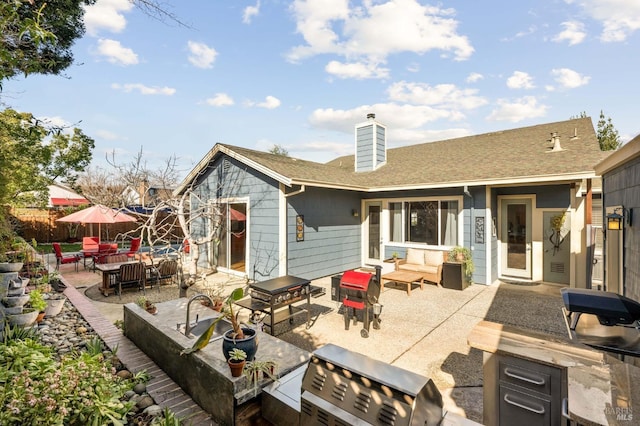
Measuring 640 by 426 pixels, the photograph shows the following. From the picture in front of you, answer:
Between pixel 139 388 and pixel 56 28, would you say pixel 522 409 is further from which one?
pixel 56 28

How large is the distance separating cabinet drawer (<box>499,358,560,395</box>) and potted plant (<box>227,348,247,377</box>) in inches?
84.8

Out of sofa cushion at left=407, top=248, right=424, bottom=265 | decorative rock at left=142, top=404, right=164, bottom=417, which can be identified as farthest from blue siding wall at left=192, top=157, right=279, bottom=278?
decorative rock at left=142, top=404, right=164, bottom=417

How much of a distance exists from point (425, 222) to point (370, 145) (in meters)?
4.55

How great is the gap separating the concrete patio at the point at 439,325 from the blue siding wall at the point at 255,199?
3.52 ft

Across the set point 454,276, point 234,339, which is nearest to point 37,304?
→ point 234,339

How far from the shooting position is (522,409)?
2340 millimetres

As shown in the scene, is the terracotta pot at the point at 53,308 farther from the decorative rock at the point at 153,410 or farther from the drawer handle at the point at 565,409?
the drawer handle at the point at 565,409

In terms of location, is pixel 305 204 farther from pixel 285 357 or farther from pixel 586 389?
pixel 586 389

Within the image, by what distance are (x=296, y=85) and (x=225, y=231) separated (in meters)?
8.48

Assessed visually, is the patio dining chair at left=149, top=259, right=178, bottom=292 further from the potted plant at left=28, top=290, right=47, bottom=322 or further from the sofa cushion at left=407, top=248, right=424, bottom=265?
the sofa cushion at left=407, top=248, right=424, bottom=265

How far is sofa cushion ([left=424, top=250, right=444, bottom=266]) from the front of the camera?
352 inches

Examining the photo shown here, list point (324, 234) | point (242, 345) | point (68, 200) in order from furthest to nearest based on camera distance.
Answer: point (68, 200) → point (324, 234) → point (242, 345)

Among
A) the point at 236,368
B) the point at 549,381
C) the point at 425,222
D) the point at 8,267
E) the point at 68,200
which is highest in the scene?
the point at 68,200

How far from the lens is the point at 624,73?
31.1 ft
